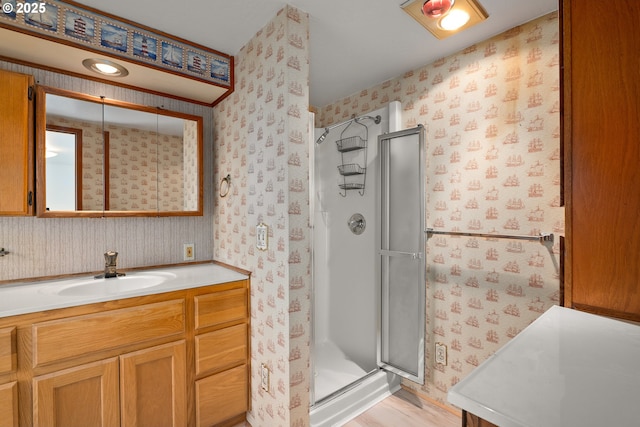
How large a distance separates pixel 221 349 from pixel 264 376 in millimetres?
294

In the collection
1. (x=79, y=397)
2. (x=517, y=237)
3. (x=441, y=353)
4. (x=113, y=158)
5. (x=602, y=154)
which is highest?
(x=113, y=158)

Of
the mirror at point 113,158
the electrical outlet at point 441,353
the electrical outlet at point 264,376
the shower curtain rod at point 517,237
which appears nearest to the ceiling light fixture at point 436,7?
the shower curtain rod at point 517,237

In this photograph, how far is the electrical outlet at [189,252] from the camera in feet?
7.08

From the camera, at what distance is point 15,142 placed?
4.91ft

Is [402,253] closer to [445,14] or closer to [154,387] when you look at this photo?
[445,14]

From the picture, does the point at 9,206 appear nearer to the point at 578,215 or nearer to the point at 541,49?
the point at 578,215

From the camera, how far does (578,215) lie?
0.86 m

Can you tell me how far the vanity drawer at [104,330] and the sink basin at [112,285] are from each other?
12 centimetres

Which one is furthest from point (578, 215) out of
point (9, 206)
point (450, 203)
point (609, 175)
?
point (9, 206)

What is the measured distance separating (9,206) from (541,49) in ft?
9.27

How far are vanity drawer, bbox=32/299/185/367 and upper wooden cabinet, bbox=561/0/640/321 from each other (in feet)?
5.58

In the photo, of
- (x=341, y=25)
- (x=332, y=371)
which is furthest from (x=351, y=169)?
(x=332, y=371)

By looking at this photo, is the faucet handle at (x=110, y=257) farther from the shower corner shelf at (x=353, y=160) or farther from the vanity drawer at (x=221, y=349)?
the shower corner shelf at (x=353, y=160)

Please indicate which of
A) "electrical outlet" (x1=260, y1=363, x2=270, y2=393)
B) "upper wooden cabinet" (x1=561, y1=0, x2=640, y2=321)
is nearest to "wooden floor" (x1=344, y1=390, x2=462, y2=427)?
"electrical outlet" (x1=260, y1=363, x2=270, y2=393)
